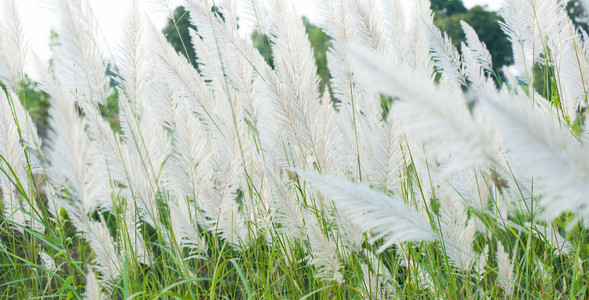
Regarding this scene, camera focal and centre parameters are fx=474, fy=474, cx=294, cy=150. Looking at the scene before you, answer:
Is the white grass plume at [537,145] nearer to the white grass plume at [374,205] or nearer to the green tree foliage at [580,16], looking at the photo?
the white grass plume at [374,205]

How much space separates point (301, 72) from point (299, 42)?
95mm

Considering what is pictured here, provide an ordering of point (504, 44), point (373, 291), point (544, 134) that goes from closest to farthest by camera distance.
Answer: point (544, 134)
point (373, 291)
point (504, 44)

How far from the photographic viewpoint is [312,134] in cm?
151

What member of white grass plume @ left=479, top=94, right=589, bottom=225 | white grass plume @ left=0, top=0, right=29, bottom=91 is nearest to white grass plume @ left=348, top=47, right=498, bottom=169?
white grass plume @ left=479, top=94, right=589, bottom=225

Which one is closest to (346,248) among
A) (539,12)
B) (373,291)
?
(373,291)

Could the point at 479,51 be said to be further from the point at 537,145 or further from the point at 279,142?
the point at 537,145

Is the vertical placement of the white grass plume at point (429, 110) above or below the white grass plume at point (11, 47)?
below

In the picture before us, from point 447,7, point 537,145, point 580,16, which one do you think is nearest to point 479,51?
point 537,145

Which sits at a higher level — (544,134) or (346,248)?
(544,134)

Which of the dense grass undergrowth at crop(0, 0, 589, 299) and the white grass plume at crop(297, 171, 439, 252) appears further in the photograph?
the dense grass undergrowth at crop(0, 0, 589, 299)

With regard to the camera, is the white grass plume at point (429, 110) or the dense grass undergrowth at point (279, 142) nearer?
the white grass plume at point (429, 110)

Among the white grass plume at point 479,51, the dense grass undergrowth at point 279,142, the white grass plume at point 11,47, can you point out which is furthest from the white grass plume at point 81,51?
the white grass plume at point 479,51

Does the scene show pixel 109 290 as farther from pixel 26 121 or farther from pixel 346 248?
pixel 346 248

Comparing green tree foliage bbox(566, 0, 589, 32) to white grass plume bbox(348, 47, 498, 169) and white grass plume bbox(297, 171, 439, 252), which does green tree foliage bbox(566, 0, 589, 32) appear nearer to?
white grass plume bbox(297, 171, 439, 252)
